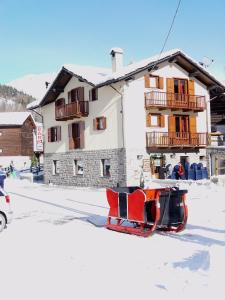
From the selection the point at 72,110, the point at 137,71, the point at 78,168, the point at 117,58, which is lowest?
the point at 78,168

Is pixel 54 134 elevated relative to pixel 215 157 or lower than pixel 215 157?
elevated

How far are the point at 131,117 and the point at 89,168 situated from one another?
5.29 m

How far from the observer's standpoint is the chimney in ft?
95.2

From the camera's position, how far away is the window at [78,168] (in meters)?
30.1

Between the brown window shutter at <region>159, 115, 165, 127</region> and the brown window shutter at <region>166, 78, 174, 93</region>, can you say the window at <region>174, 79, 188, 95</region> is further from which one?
the brown window shutter at <region>159, 115, 165, 127</region>

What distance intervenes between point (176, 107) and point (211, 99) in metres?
4.34

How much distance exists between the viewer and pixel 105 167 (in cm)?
2789

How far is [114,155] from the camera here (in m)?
26.8

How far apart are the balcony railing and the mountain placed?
134 metres

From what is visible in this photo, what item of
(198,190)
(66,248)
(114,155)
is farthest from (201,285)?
(114,155)

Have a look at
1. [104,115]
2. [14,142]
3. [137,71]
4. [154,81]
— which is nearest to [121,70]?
[137,71]

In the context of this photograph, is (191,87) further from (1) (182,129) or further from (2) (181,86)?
(1) (182,129)

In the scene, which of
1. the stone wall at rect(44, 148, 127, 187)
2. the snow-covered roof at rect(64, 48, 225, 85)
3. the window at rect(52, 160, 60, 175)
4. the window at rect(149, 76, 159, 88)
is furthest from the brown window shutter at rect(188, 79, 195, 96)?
the window at rect(52, 160, 60, 175)

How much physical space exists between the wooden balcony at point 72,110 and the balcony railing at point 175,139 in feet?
16.5
